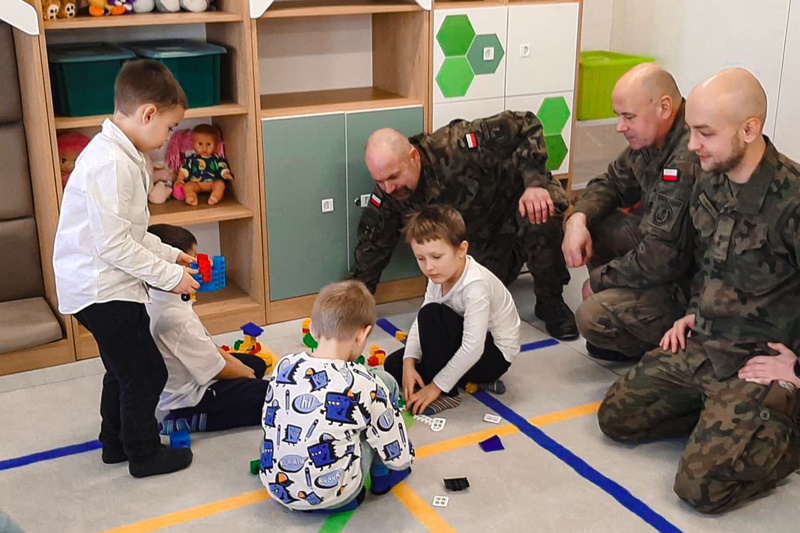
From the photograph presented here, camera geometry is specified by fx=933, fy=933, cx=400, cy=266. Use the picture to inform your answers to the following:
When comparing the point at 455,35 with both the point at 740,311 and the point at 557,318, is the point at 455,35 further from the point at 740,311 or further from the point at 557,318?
the point at 740,311

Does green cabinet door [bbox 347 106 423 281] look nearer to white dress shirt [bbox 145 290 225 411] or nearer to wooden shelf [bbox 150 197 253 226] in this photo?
wooden shelf [bbox 150 197 253 226]

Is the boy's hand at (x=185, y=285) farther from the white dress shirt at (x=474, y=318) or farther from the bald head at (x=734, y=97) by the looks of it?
the bald head at (x=734, y=97)

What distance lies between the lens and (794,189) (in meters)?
2.88

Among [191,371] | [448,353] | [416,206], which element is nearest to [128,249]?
[191,371]

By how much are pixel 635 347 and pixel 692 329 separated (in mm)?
500

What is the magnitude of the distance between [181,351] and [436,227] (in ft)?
3.15

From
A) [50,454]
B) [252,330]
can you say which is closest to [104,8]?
[252,330]

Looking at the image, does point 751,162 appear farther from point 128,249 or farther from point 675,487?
point 128,249

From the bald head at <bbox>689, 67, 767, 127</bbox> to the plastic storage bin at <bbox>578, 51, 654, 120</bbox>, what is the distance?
7.04 ft

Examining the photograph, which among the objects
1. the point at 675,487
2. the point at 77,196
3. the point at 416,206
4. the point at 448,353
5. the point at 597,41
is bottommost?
the point at 675,487

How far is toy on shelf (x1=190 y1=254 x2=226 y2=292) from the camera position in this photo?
10.7 ft

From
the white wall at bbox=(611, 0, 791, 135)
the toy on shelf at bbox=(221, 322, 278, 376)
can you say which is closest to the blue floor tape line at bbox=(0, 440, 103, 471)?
the toy on shelf at bbox=(221, 322, 278, 376)

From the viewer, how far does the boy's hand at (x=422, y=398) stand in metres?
3.36

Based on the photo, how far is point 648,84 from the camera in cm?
346
